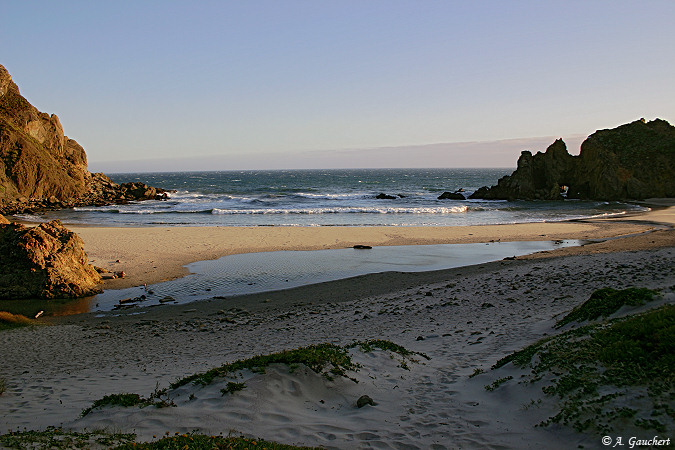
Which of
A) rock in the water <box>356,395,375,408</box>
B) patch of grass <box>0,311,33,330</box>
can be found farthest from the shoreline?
rock in the water <box>356,395,375,408</box>

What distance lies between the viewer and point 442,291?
13.7 metres

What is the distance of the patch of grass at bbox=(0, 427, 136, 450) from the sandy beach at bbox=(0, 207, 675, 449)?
0.25 metres

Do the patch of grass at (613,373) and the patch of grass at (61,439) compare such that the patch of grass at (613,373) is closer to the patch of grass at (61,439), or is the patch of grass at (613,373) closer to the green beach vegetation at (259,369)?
the green beach vegetation at (259,369)

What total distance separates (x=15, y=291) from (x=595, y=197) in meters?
58.0

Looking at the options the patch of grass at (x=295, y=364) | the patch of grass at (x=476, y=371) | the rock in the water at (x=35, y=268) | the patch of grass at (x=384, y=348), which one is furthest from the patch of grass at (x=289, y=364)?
the rock in the water at (x=35, y=268)

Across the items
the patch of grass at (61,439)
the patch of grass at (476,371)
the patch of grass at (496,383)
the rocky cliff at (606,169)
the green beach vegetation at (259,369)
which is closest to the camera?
the patch of grass at (61,439)

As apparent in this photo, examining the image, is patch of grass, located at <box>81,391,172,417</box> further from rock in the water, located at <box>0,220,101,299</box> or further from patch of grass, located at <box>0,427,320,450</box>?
rock in the water, located at <box>0,220,101,299</box>

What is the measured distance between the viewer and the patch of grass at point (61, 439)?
4.61 m

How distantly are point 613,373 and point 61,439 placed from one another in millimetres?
6361

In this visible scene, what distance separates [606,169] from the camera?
52844mm

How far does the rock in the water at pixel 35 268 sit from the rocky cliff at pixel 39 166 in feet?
115

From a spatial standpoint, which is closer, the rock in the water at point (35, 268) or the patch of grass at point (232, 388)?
the patch of grass at point (232, 388)

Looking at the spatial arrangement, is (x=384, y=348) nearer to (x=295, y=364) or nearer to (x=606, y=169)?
(x=295, y=364)

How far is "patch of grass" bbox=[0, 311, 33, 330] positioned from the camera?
11257 millimetres
